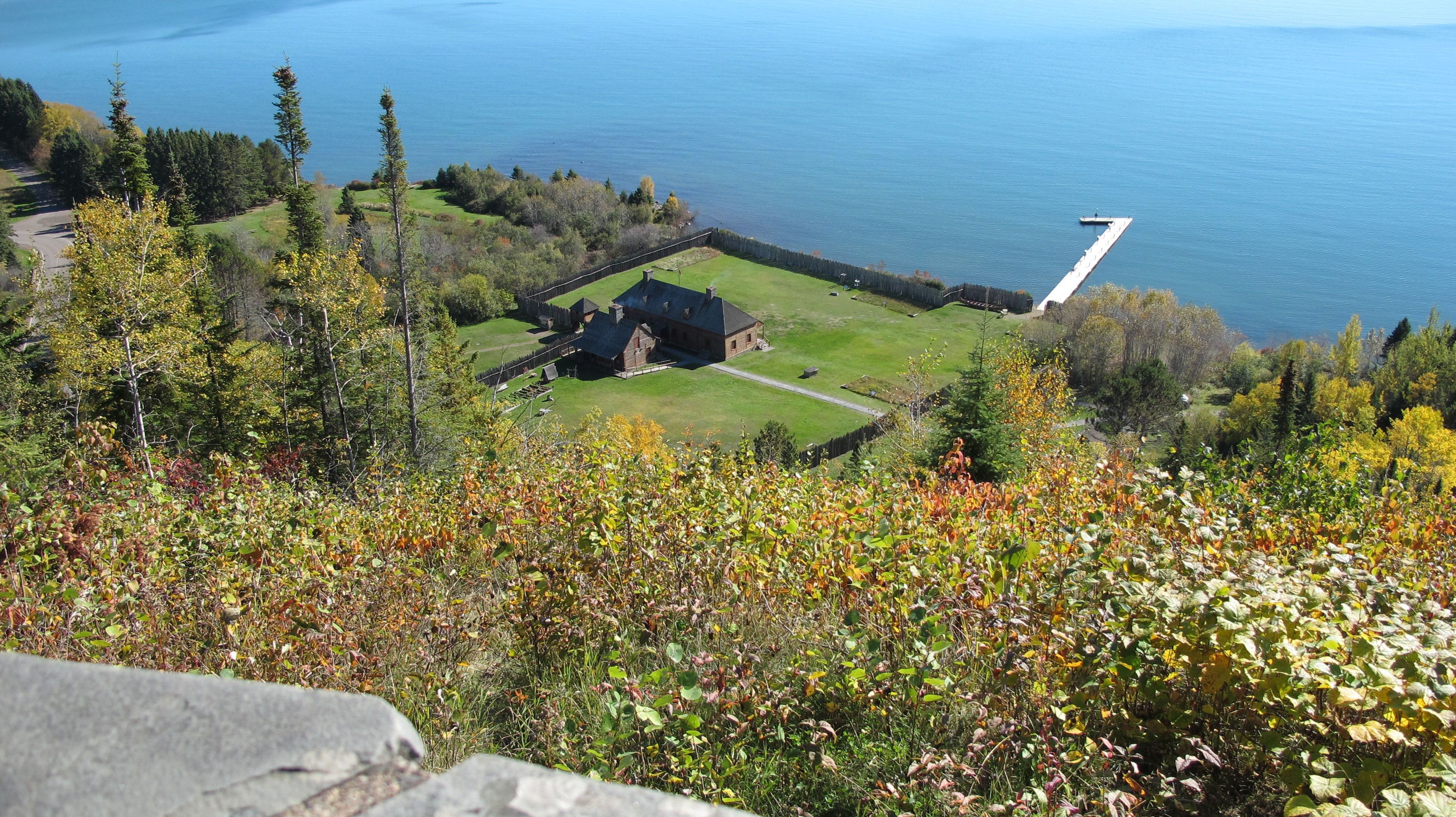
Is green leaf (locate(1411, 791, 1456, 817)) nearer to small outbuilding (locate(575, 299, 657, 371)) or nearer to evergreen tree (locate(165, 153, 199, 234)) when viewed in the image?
evergreen tree (locate(165, 153, 199, 234))

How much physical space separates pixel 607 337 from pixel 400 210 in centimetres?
2895

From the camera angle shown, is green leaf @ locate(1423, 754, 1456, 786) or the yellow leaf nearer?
green leaf @ locate(1423, 754, 1456, 786)

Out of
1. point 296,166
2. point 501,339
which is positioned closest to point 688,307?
point 501,339

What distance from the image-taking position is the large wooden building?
55.0m

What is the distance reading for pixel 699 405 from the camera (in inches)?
1909

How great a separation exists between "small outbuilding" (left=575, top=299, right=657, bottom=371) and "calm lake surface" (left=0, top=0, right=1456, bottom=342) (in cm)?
2370

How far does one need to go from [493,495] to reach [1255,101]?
14253 centimetres

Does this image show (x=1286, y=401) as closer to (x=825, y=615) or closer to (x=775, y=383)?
(x=775, y=383)

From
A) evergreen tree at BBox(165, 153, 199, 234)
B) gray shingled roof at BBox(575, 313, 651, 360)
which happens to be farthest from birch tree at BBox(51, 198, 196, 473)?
gray shingled roof at BBox(575, 313, 651, 360)

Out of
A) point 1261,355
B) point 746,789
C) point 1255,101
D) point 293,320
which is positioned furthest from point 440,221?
point 1255,101

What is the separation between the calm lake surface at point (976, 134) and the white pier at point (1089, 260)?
942 mm

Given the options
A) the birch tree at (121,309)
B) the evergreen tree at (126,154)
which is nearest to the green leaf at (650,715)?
the birch tree at (121,309)

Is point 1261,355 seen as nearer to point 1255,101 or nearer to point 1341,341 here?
point 1341,341

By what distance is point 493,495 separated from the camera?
29.6 ft
